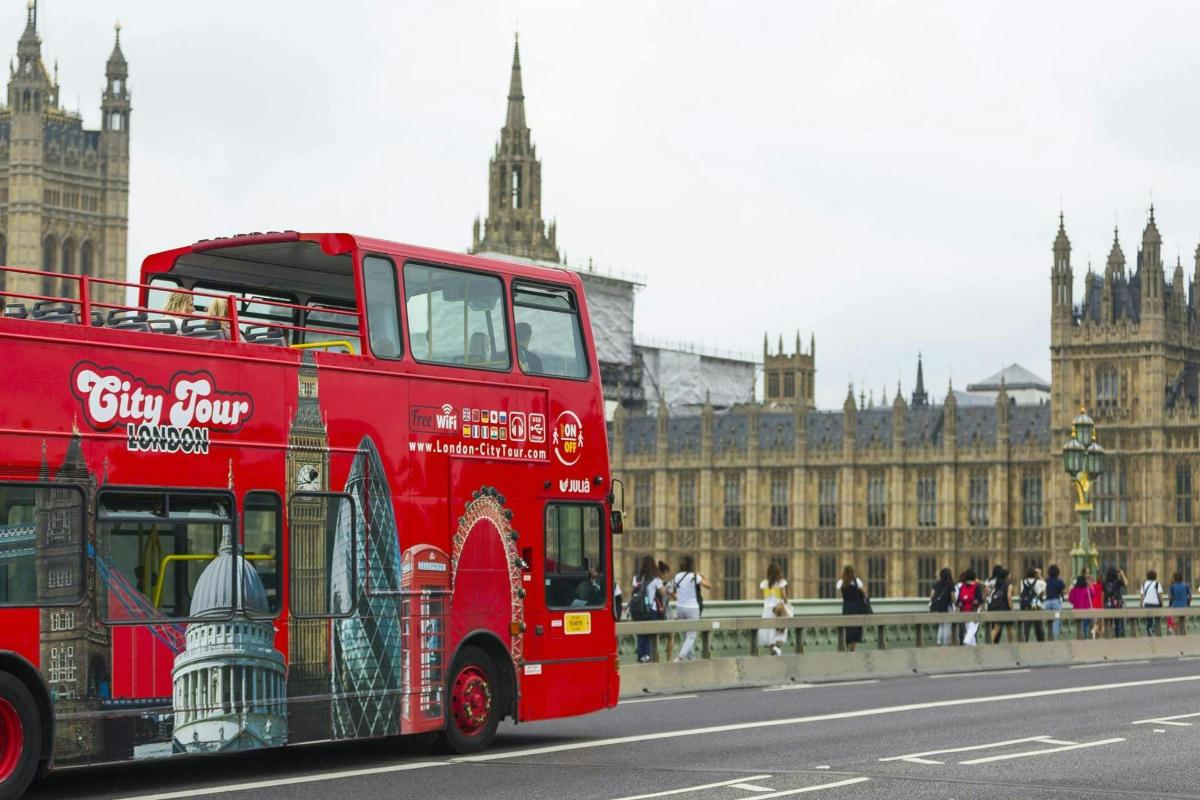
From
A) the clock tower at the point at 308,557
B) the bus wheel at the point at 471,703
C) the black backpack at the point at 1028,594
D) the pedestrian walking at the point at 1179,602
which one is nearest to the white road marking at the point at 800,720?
the bus wheel at the point at 471,703

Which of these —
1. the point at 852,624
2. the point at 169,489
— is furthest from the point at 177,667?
the point at 852,624

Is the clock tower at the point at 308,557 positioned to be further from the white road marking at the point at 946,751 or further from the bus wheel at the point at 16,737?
the white road marking at the point at 946,751

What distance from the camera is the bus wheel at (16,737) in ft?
39.4

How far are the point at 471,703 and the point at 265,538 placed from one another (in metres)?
2.85

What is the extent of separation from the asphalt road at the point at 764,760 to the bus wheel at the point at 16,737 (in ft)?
2.63

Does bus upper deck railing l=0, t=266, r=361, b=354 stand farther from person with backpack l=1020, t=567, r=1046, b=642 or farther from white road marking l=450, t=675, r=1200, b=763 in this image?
person with backpack l=1020, t=567, r=1046, b=642

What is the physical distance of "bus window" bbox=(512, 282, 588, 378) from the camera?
53.0 ft

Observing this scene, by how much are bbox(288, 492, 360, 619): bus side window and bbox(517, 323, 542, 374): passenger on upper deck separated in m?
2.39

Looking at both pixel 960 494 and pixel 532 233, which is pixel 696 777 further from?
pixel 532 233

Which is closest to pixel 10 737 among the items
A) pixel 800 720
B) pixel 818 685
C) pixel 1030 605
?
pixel 800 720

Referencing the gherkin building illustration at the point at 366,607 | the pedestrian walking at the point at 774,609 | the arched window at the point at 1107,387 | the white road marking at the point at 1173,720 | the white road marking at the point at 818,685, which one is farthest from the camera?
the arched window at the point at 1107,387

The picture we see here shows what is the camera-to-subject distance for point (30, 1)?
413 feet

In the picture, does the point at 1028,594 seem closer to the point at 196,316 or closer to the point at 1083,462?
the point at 1083,462

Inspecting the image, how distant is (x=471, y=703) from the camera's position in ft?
51.5
